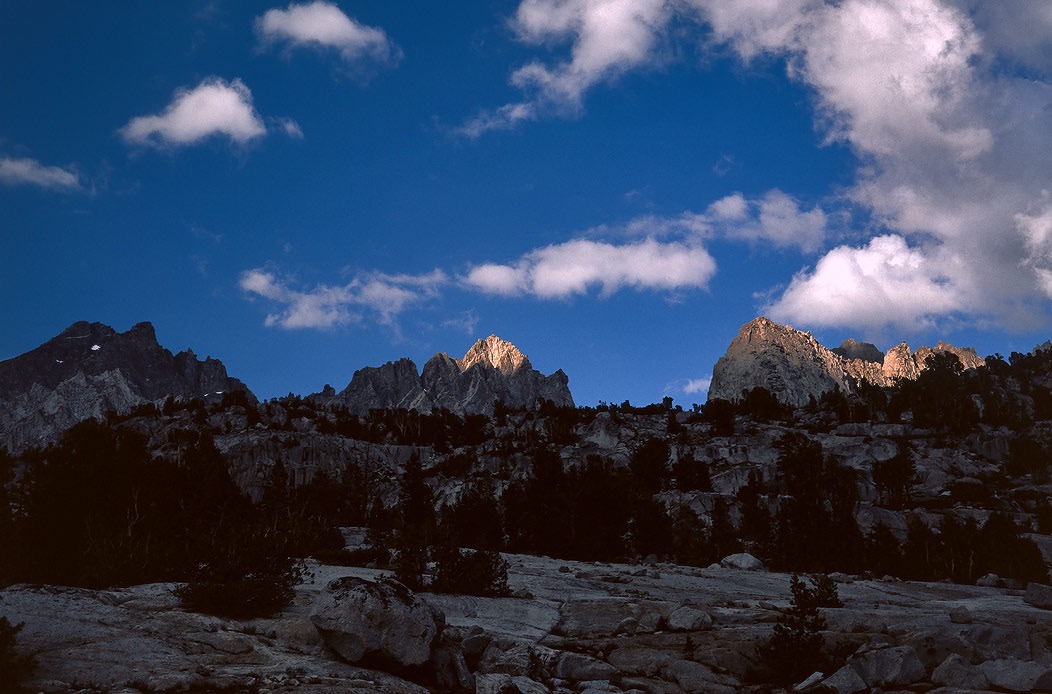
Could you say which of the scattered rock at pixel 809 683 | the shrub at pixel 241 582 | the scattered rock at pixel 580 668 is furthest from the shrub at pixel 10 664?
the scattered rock at pixel 809 683

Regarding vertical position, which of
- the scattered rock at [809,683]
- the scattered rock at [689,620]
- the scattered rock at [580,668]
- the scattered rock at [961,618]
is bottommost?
the scattered rock at [580,668]

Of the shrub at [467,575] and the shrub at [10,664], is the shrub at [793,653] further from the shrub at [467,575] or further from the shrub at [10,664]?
the shrub at [10,664]

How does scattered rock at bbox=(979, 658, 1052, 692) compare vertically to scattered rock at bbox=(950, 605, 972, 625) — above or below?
below

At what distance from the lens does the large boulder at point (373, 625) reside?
14.8 metres

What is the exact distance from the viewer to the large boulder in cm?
1477

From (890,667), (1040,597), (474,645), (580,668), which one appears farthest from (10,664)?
(1040,597)

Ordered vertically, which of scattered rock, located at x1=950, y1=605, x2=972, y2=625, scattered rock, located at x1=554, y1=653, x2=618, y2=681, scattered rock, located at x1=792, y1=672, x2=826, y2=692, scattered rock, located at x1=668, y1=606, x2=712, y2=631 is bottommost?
scattered rock, located at x1=554, y1=653, x2=618, y2=681

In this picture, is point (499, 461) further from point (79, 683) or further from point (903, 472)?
point (79, 683)

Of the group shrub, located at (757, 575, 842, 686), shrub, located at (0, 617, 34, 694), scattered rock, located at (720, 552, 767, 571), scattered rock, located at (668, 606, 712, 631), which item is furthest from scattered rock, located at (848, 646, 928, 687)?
scattered rock, located at (720, 552, 767, 571)

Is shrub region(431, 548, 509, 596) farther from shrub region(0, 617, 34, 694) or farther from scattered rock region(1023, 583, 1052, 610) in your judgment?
scattered rock region(1023, 583, 1052, 610)

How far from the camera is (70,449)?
2800 cm

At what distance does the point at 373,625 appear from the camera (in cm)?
1488

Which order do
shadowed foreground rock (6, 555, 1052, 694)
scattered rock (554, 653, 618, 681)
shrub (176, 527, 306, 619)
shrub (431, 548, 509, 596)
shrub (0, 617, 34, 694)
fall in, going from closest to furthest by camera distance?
shrub (0, 617, 34, 694)
shadowed foreground rock (6, 555, 1052, 694)
scattered rock (554, 653, 618, 681)
shrub (176, 527, 306, 619)
shrub (431, 548, 509, 596)

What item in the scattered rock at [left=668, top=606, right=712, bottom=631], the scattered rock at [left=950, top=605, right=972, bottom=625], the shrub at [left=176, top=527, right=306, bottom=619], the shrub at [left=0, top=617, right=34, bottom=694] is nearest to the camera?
the shrub at [left=0, top=617, right=34, bottom=694]
